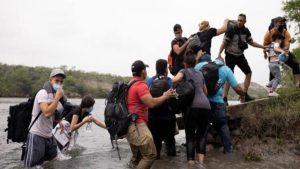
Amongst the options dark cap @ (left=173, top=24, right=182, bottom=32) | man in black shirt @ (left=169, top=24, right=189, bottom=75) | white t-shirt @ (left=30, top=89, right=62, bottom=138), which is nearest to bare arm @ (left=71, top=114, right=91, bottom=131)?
white t-shirt @ (left=30, top=89, right=62, bottom=138)

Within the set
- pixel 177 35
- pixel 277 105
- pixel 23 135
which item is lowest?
pixel 23 135

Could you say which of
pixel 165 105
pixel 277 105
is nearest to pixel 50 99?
pixel 165 105

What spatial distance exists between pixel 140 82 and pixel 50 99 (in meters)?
1.80

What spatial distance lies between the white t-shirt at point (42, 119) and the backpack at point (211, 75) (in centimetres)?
307

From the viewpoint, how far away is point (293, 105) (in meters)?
8.53

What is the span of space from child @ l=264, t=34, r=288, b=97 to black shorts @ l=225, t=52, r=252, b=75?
62 cm

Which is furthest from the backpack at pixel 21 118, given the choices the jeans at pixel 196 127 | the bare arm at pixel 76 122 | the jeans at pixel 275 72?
the jeans at pixel 275 72

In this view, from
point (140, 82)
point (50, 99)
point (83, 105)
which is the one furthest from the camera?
point (83, 105)

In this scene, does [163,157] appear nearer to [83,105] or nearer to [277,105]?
[83,105]

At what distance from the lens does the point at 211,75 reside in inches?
275

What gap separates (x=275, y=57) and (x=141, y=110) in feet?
16.0

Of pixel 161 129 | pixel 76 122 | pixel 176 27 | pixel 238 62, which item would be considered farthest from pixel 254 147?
pixel 76 122

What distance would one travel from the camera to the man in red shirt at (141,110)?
5477 millimetres

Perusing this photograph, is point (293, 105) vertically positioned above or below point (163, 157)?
above
